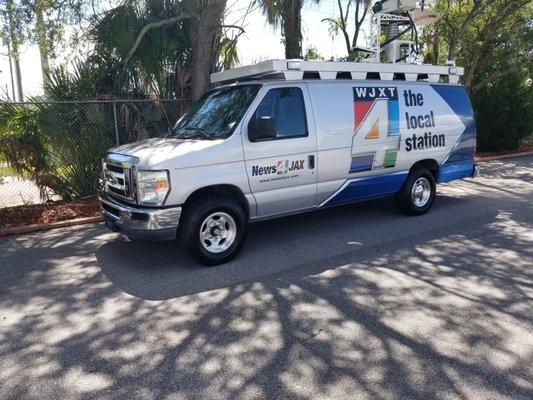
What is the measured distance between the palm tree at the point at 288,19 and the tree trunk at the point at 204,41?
1.62m

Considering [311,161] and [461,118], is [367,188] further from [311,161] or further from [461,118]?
[461,118]

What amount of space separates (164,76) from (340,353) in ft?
26.1

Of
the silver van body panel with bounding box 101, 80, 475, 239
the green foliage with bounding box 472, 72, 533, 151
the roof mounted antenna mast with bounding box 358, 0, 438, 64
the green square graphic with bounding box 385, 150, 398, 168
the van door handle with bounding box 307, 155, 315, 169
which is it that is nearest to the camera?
the silver van body panel with bounding box 101, 80, 475, 239

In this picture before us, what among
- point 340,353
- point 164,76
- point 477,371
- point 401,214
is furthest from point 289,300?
point 164,76

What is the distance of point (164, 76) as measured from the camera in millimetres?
9906

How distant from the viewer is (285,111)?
19.1 feet

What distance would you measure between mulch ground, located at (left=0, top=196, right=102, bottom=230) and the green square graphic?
4938 millimetres

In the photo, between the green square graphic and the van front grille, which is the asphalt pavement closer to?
the van front grille

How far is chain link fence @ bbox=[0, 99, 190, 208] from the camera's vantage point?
8469mm

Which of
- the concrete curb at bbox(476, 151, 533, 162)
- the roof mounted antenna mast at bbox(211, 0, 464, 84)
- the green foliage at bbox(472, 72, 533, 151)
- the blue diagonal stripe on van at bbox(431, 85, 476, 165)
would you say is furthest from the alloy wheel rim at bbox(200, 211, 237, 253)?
the green foliage at bbox(472, 72, 533, 151)

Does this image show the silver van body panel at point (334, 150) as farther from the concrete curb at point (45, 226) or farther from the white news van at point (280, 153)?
the concrete curb at point (45, 226)

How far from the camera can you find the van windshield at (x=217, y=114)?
5.58 m

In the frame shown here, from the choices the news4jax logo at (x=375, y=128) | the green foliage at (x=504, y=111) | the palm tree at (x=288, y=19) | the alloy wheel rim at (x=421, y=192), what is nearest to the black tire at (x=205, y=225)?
the news4jax logo at (x=375, y=128)

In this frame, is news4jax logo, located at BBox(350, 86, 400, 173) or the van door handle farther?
news4jax logo, located at BBox(350, 86, 400, 173)
